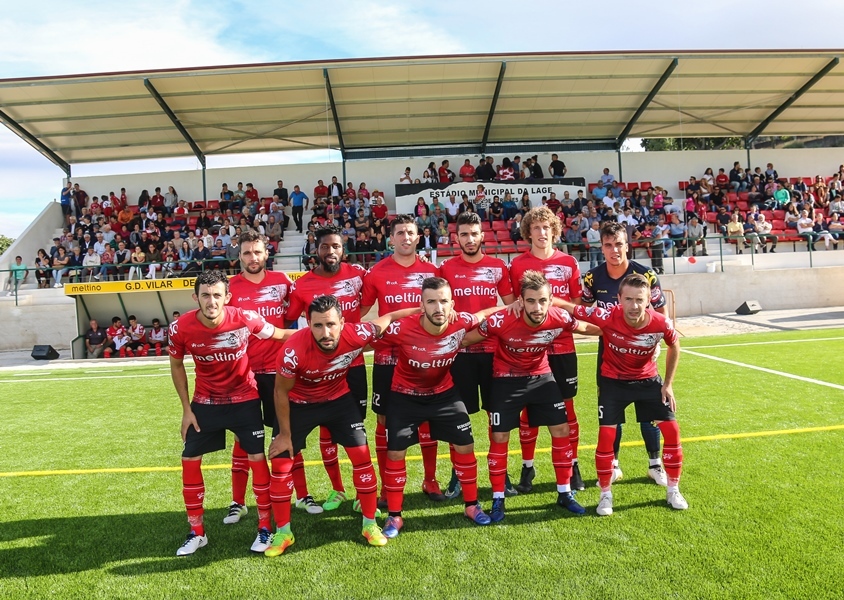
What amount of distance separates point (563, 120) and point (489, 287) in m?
19.7

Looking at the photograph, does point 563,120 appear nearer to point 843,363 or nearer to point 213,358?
point 843,363

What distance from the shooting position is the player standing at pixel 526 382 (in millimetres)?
4480

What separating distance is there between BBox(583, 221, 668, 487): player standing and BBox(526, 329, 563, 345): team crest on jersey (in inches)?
24.7

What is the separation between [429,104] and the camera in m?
21.1

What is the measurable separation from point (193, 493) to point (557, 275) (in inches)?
131

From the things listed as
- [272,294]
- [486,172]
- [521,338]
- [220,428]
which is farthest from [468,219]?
[486,172]

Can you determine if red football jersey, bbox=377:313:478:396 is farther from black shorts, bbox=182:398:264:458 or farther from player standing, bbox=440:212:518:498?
black shorts, bbox=182:398:264:458

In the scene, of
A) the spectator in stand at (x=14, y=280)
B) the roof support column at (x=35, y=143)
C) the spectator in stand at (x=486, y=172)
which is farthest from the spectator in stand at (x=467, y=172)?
the roof support column at (x=35, y=143)

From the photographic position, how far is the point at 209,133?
73.3 ft

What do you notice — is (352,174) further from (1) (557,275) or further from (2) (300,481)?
(2) (300,481)

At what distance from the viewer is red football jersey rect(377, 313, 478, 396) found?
4332mm

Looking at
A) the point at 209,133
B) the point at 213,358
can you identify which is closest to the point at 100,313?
the point at 209,133

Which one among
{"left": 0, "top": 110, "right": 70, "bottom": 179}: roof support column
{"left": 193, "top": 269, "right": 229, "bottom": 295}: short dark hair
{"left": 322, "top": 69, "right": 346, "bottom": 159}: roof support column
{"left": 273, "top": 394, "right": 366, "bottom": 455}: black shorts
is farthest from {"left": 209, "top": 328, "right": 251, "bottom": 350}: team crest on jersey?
{"left": 0, "top": 110, "right": 70, "bottom": 179}: roof support column

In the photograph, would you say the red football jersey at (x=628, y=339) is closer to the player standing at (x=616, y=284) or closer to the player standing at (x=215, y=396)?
the player standing at (x=616, y=284)
